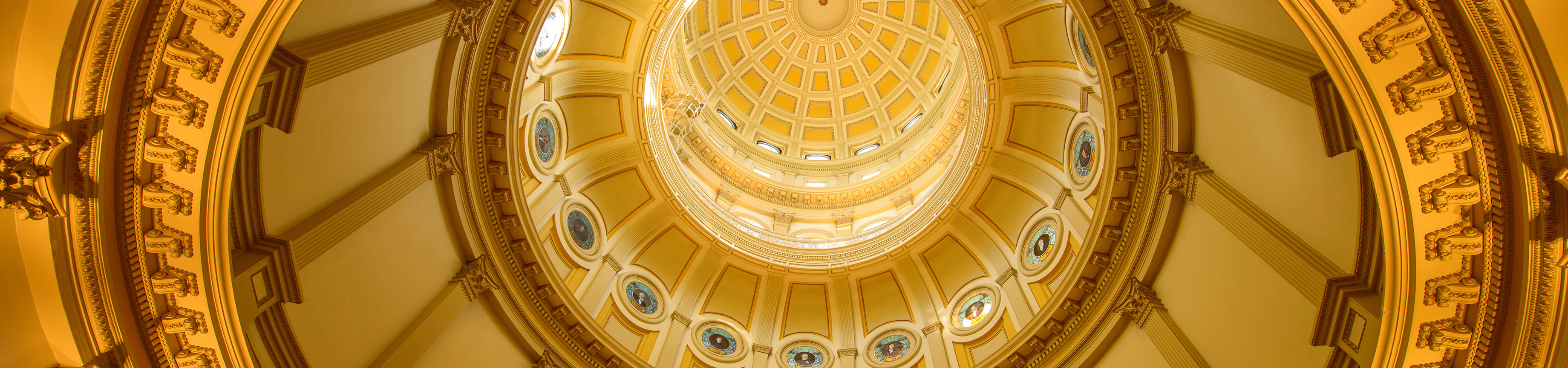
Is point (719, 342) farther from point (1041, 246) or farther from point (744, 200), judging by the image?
point (1041, 246)

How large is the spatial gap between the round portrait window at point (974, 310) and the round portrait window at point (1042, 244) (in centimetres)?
182

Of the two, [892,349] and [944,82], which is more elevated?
[944,82]

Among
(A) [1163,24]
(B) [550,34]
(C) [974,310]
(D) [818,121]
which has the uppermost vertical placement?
(D) [818,121]

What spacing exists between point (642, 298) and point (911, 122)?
53.1 feet

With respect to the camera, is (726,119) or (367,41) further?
(726,119)

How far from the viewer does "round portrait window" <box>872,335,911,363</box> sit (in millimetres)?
19234

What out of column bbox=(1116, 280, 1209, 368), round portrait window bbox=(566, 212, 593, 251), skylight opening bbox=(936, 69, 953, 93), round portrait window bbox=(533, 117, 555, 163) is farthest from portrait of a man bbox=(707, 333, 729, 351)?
skylight opening bbox=(936, 69, 953, 93)

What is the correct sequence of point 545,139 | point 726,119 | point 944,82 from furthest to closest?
1. point 726,119
2. point 944,82
3. point 545,139

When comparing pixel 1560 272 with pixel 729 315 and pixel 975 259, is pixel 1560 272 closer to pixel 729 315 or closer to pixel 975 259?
pixel 975 259

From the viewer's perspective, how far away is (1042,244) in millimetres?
17234

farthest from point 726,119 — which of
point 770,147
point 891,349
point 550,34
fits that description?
point 550,34

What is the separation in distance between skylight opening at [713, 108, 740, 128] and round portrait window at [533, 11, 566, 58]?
13303mm

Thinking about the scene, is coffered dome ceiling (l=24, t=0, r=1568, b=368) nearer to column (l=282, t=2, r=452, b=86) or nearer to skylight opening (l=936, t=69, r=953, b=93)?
column (l=282, t=2, r=452, b=86)

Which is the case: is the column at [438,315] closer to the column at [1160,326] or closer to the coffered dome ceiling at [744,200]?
the coffered dome ceiling at [744,200]
